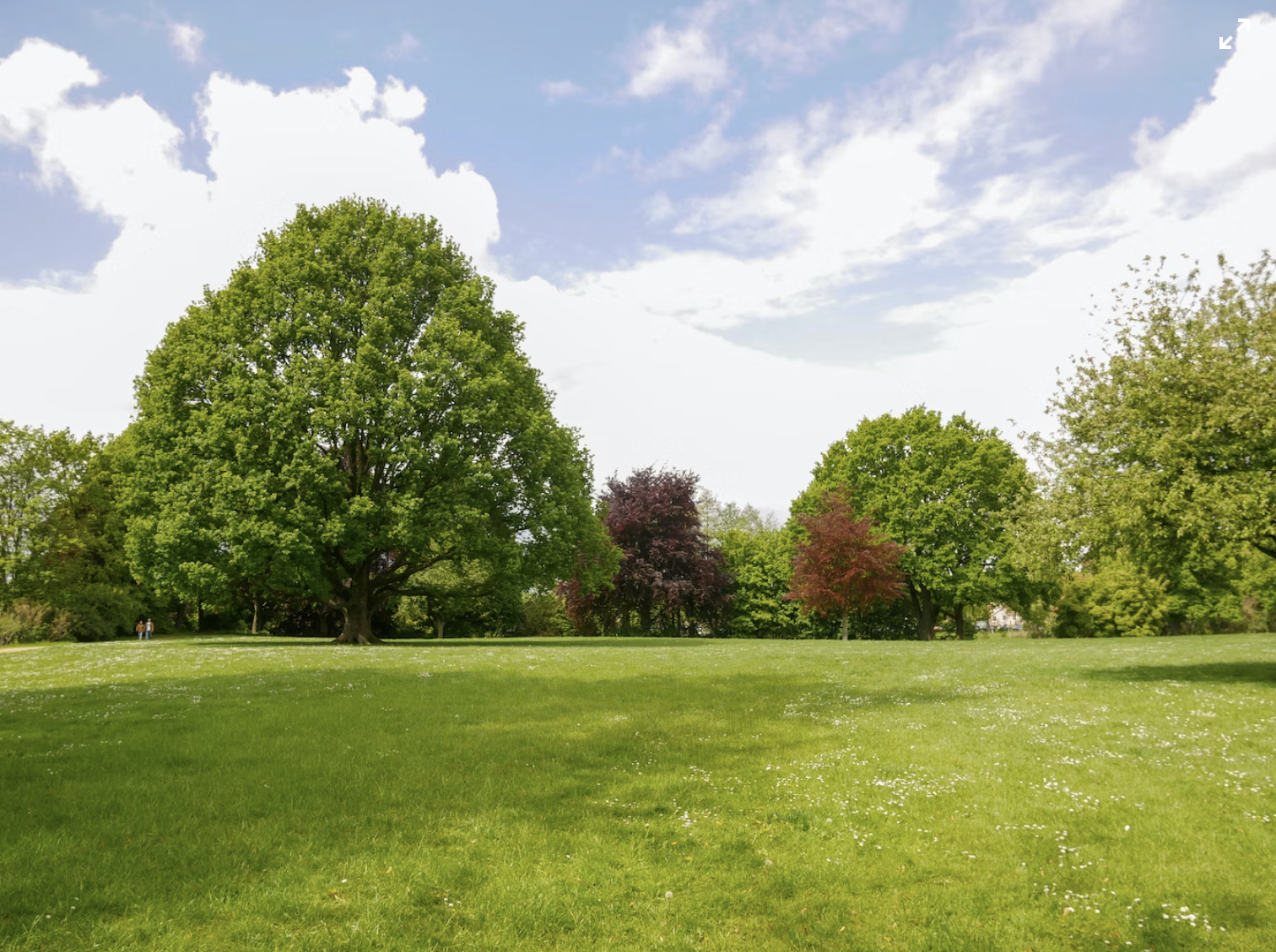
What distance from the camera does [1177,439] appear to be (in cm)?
2134

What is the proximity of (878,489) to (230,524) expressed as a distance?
164 ft

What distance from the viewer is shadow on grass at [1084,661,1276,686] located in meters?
22.7

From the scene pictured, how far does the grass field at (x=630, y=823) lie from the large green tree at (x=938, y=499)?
41.3 meters

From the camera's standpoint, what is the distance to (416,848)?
821cm

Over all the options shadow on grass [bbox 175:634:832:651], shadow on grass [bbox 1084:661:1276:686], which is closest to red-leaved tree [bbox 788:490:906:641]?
shadow on grass [bbox 175:634:832:651]

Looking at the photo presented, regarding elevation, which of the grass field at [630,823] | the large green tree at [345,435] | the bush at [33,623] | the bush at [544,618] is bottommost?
the bush at [544,618]

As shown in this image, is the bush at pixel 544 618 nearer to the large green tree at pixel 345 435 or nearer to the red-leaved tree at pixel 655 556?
the red-leaved tree at pixel 655 556

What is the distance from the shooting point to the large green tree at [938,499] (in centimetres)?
5866

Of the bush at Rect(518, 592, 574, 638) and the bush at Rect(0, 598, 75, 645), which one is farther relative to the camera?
the bush at Rect(518, 592, 574, 638)

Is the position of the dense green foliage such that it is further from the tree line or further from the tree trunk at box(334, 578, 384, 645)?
the tree trunk at box(334, 578, 384, 645)

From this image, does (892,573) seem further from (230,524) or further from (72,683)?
(72,683)

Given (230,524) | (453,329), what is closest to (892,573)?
(453,329)

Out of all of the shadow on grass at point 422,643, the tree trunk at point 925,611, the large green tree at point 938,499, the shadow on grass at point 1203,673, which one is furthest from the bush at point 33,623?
the tree trunk at point 925,611

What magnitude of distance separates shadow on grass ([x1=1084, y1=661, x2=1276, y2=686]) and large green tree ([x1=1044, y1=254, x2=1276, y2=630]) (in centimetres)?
354
